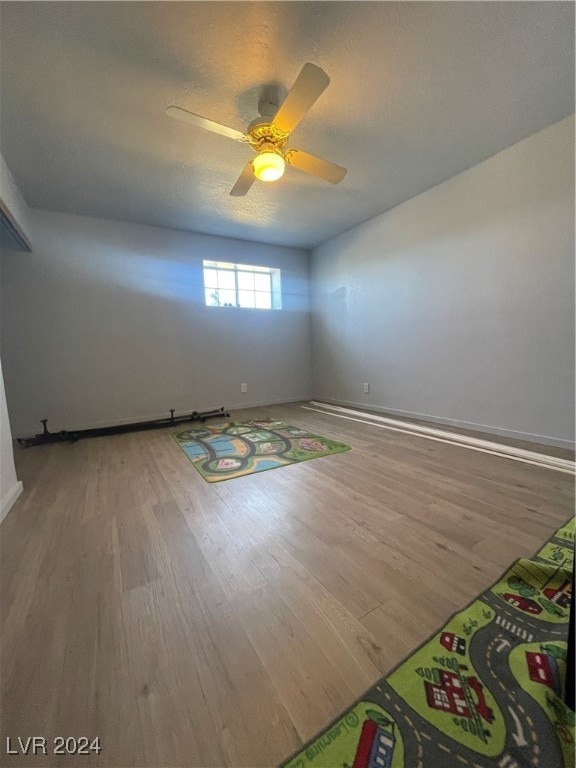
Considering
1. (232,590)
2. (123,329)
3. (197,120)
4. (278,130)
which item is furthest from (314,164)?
(123,329)

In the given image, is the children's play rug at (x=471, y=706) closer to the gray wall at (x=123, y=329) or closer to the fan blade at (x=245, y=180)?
the fan blade at (x=245, y=180)

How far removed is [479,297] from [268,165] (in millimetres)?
2241

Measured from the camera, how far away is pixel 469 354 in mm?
2850

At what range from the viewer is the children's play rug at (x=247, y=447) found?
2210 mm

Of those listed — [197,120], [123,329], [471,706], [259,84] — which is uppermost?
[259,84]

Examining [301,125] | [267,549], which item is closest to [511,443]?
[267,549]

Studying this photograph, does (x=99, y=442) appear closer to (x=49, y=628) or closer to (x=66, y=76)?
(x=49, y=628)

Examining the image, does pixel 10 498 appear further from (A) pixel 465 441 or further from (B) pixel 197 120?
(A) pixel 465 441

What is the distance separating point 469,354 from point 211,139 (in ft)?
9.59

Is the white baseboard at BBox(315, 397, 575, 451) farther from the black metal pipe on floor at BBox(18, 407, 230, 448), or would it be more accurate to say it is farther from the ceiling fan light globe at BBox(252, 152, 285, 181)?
the ceiling fan light globe at BBox(252, 152, 285, 181)

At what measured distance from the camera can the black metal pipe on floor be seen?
2.96 meters

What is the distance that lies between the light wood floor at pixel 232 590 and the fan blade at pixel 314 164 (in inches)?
85.0

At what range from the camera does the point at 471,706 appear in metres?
0.70

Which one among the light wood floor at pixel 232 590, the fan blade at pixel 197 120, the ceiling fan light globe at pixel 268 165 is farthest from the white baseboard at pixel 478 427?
the fan blade at pixel 197 120
